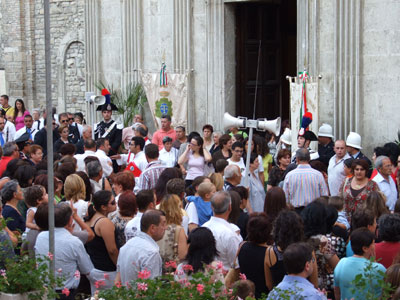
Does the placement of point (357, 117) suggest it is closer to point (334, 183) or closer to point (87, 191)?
point (334, 183)

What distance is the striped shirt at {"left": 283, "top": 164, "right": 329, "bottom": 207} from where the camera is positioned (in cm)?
927

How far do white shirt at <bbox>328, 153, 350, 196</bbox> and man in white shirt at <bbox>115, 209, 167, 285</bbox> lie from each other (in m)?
4.50

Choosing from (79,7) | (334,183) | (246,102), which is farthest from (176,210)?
(79,7)

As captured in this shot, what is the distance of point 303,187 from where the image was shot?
30.4ft

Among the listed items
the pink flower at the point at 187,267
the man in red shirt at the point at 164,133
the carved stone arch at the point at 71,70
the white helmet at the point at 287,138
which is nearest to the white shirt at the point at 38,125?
the man in red shirt at the point at 164,133

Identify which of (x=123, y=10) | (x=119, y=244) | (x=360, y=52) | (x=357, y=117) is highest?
(x=123, y=10)

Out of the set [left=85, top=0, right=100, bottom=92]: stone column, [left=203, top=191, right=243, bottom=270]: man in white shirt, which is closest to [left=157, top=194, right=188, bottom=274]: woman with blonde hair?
[left=203, top=191, right=243, bottom=270]: man in white shirt

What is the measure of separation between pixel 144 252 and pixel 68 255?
0.77 metres

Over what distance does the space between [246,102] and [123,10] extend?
3425 mm

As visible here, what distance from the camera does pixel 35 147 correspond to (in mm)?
11062

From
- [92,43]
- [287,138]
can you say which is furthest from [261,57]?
[92,43]

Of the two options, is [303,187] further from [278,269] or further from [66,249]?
[66,249]

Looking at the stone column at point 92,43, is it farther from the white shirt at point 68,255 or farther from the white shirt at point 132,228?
the white shirt at point 68,255

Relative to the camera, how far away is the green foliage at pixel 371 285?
4953 mm
